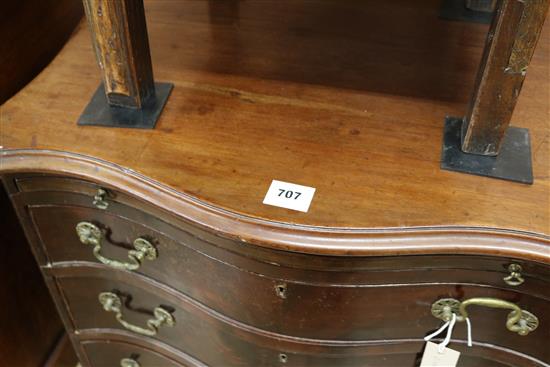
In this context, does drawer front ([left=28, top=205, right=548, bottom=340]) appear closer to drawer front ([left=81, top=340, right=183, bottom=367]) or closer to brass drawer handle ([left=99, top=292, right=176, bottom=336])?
brass drawer handle ([left=99, top=292, right=176, bottom=336])

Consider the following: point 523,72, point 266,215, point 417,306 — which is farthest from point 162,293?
point 523,72

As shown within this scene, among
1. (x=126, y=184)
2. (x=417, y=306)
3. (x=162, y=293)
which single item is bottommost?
(x=162, y=293)

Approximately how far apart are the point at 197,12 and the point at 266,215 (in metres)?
0.53

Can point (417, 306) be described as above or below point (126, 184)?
below

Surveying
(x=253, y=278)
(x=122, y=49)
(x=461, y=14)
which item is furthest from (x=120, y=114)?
(x=461, y=14)

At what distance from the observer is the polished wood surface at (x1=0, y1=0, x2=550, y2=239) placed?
0.76 metres

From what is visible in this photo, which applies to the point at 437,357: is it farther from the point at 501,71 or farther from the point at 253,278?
the point at 501,71

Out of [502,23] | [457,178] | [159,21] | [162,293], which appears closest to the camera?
[502,23]

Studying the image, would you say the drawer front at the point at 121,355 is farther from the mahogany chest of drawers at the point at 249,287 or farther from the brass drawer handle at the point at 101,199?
the brass drawer handle at the point at 101,199

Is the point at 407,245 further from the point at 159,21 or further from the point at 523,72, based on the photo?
the point at 159,21

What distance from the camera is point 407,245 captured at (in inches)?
28.1

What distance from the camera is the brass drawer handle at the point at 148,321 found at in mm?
979

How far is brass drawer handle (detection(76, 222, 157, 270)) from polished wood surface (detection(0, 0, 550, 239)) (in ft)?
0.39

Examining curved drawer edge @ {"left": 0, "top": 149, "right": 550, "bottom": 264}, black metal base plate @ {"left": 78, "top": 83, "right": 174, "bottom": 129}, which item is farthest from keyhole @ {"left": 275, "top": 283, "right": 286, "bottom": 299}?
black metal base plate @ {"left": 78, "top": 83, "right": 174, "bottom": 129}
